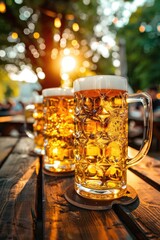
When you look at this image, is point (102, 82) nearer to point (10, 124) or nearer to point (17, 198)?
point (17, 198)

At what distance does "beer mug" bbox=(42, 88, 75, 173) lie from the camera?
957mm

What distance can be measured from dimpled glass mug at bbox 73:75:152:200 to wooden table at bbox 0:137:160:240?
0.08 metres

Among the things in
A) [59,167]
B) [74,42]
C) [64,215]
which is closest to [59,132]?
[59,167]

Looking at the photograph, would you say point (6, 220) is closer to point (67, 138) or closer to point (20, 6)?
point (67, 138)

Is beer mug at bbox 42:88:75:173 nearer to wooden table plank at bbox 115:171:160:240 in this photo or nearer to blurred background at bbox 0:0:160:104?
wooden table plank at bbox 115:171:160:240

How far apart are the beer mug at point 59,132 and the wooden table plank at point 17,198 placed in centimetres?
10

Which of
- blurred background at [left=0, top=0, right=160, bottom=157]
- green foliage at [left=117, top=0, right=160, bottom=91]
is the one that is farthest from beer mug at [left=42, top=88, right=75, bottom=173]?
green foliage at [left=117, top=0, right=160, bottom=91]

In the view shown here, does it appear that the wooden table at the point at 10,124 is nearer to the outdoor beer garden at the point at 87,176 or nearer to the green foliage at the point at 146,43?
the outdoor beer garden at the point at 87,176

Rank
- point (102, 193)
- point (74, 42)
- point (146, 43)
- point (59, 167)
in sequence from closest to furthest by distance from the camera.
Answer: point (102, 193)
point (59, 167)
point (74, 42)
point (146, 43)

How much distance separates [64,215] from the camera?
0.55 m

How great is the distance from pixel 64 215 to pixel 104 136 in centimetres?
25

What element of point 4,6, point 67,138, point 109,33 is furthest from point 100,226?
point 109,33

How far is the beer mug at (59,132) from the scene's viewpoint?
96 centimetres

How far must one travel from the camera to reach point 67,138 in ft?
3.21
